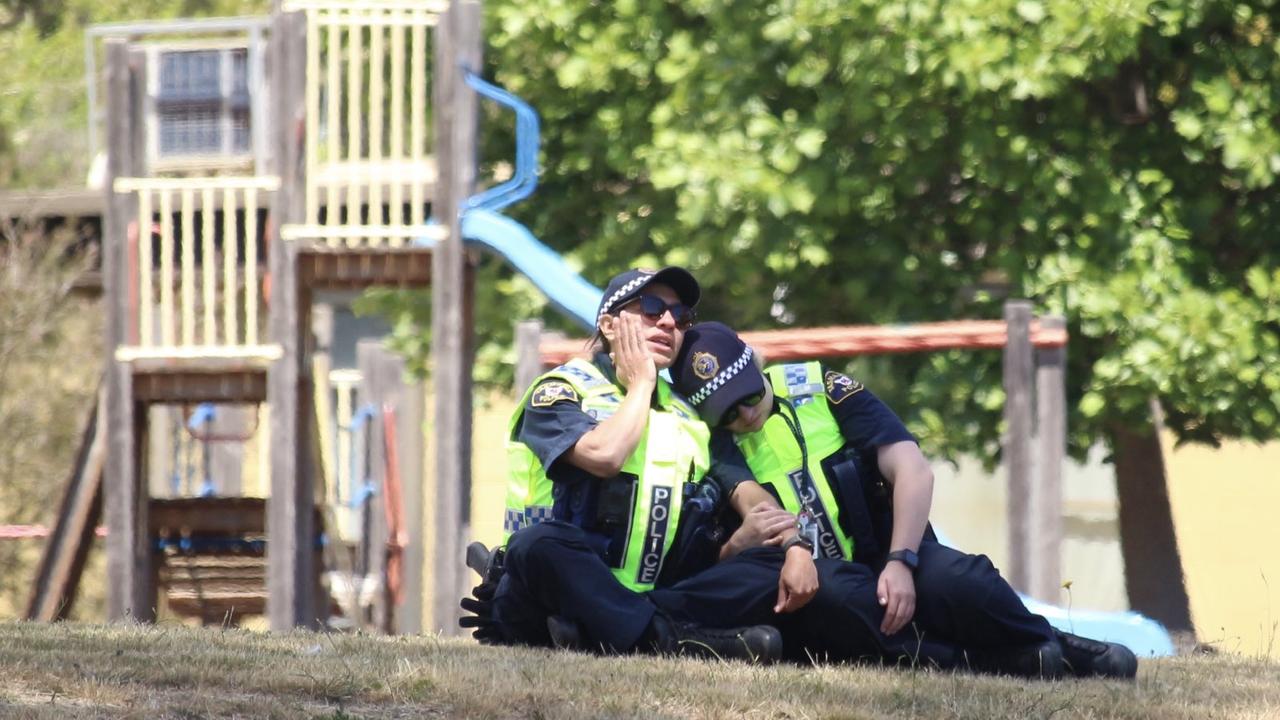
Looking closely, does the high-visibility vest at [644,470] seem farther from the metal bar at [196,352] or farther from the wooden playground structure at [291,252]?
the metal bar at [196,352]

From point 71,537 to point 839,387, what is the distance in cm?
833

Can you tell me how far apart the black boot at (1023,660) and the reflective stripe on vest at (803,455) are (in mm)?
554

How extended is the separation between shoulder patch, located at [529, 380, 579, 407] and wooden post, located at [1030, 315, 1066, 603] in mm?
4165

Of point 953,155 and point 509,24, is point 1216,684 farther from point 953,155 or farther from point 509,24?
point 509,24

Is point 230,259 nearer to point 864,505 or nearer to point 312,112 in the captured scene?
point 312,112

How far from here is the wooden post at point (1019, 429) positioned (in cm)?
981

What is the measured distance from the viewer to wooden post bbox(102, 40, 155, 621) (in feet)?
38.9

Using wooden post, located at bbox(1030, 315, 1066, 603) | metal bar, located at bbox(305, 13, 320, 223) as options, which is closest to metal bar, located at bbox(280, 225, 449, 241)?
metal bar, located at bbox(305, 13, 320, 223)

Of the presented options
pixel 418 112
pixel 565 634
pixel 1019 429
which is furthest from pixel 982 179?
pixel 565 634

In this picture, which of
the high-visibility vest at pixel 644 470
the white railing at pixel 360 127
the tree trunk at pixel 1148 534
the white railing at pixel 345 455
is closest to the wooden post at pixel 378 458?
the white railing at pixel 345 455

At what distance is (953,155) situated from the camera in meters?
11.7

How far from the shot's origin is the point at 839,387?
6266 millimetres

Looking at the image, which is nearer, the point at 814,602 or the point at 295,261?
the point at 814,602

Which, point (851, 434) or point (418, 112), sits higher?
point (418, 112)
